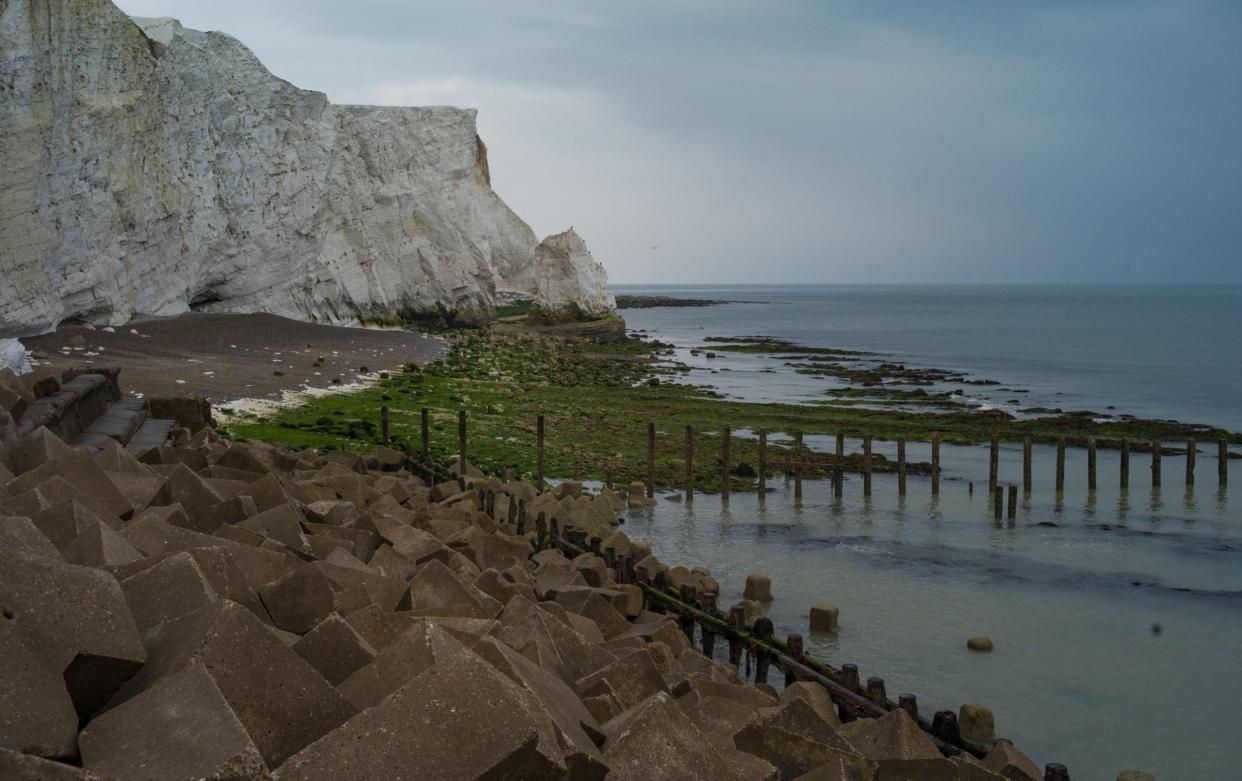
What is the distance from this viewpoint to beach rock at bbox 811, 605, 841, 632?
1280cm

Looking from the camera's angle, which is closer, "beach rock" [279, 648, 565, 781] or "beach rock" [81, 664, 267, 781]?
"beach rock" [81, 664, 267, 781]

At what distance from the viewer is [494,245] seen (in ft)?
254

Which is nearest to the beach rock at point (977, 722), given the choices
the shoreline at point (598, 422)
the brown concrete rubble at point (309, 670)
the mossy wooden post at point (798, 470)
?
the brown concrete rubble at point (309, 670)

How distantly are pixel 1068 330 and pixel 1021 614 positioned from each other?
280 feet

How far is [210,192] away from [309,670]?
3813cm

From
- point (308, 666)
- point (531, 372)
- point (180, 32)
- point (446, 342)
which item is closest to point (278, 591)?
point (308, 666)

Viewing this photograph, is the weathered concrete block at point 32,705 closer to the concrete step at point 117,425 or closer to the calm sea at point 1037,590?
the concrete step at point 117,425

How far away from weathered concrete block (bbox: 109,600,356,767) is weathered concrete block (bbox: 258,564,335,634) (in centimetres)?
129

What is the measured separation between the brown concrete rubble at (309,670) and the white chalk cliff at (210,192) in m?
20.4

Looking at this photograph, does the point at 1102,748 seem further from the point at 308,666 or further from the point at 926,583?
the point at 308,666

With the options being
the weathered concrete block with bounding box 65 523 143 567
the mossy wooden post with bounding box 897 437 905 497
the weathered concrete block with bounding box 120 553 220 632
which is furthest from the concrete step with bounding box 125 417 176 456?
the mossy wooden post with bounding box 897 437 905 497

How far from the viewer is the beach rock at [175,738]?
3199 millimetres

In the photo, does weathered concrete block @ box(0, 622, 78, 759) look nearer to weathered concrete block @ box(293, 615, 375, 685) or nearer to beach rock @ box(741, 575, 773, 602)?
weathered concrete block @ box(293, 615, 375, 685)

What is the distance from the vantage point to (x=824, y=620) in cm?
1281
